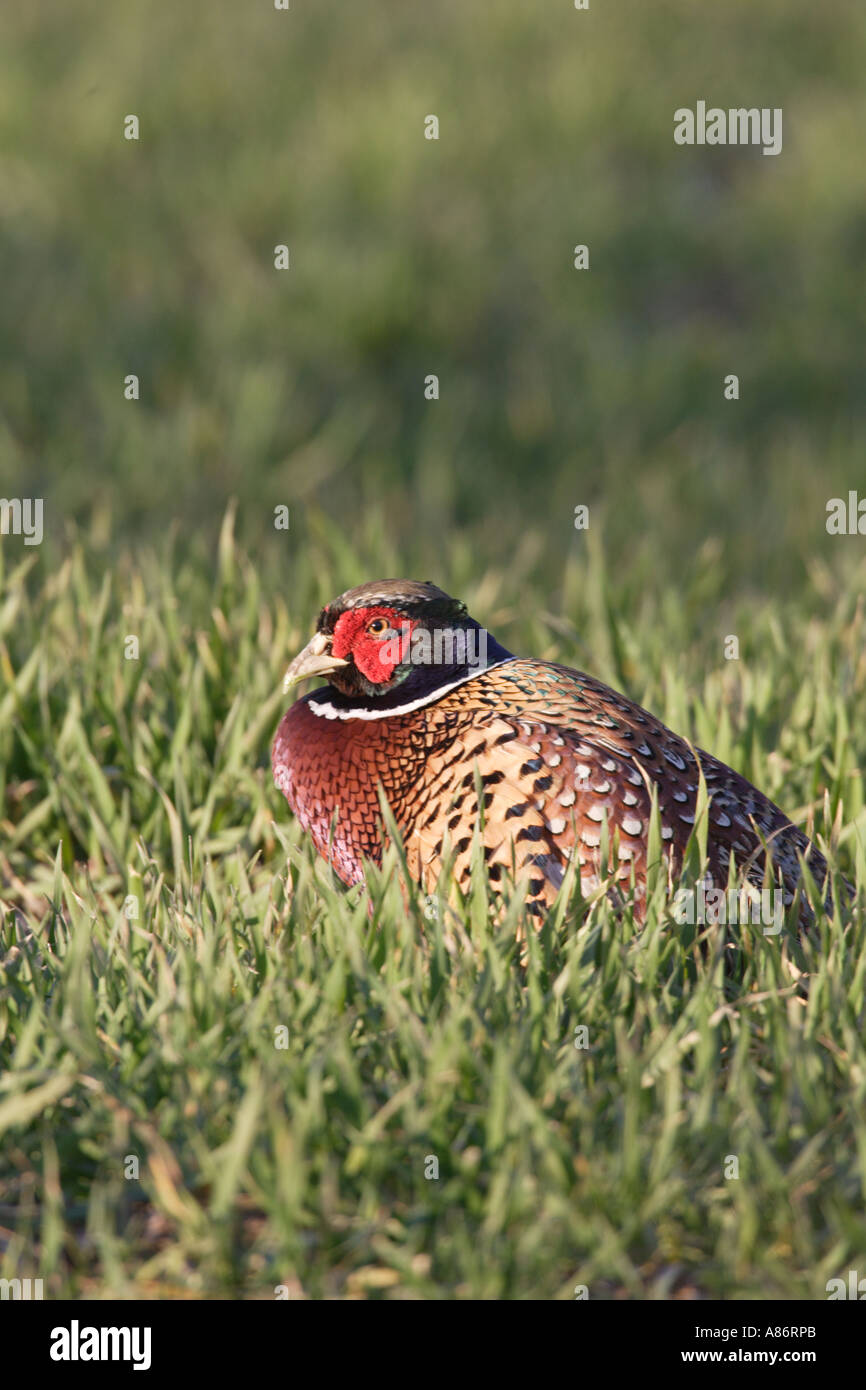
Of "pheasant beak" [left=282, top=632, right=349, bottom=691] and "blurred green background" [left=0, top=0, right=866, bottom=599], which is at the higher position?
"blurred green background" [left=0, top=0, right=866, bottom=599]

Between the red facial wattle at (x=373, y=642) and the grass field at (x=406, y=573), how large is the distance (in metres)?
0.42

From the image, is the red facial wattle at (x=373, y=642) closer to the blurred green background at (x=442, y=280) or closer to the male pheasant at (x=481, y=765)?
the male pheasant at (x=481, y=765)

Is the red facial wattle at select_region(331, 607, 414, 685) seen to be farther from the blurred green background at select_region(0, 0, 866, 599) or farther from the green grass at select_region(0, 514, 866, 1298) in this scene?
the blurred green background at select_region(0, 0, 866, 599)

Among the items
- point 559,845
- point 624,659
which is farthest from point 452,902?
point 624,659

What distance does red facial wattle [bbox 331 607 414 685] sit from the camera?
2854mm

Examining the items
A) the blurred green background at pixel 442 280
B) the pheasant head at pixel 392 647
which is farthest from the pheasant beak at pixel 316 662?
the blurred green background at pixel 442 280

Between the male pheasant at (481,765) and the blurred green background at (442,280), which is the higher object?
the blurred green background at (442,280)

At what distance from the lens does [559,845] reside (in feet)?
8.68

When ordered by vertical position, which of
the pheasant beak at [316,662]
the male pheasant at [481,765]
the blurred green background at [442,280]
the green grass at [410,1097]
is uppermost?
the blurred green background at [442,280]

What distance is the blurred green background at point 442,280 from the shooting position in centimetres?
632

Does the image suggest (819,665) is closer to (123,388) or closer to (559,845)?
(559,845)

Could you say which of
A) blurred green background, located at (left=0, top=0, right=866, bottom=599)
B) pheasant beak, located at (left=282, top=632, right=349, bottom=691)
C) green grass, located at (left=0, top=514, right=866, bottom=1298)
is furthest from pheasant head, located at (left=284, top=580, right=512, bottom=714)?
blurred green background, located at (left=0, top=0, right=866, bottom=599)

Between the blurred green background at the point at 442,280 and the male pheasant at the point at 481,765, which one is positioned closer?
the male pheasant at the point at 481,765
